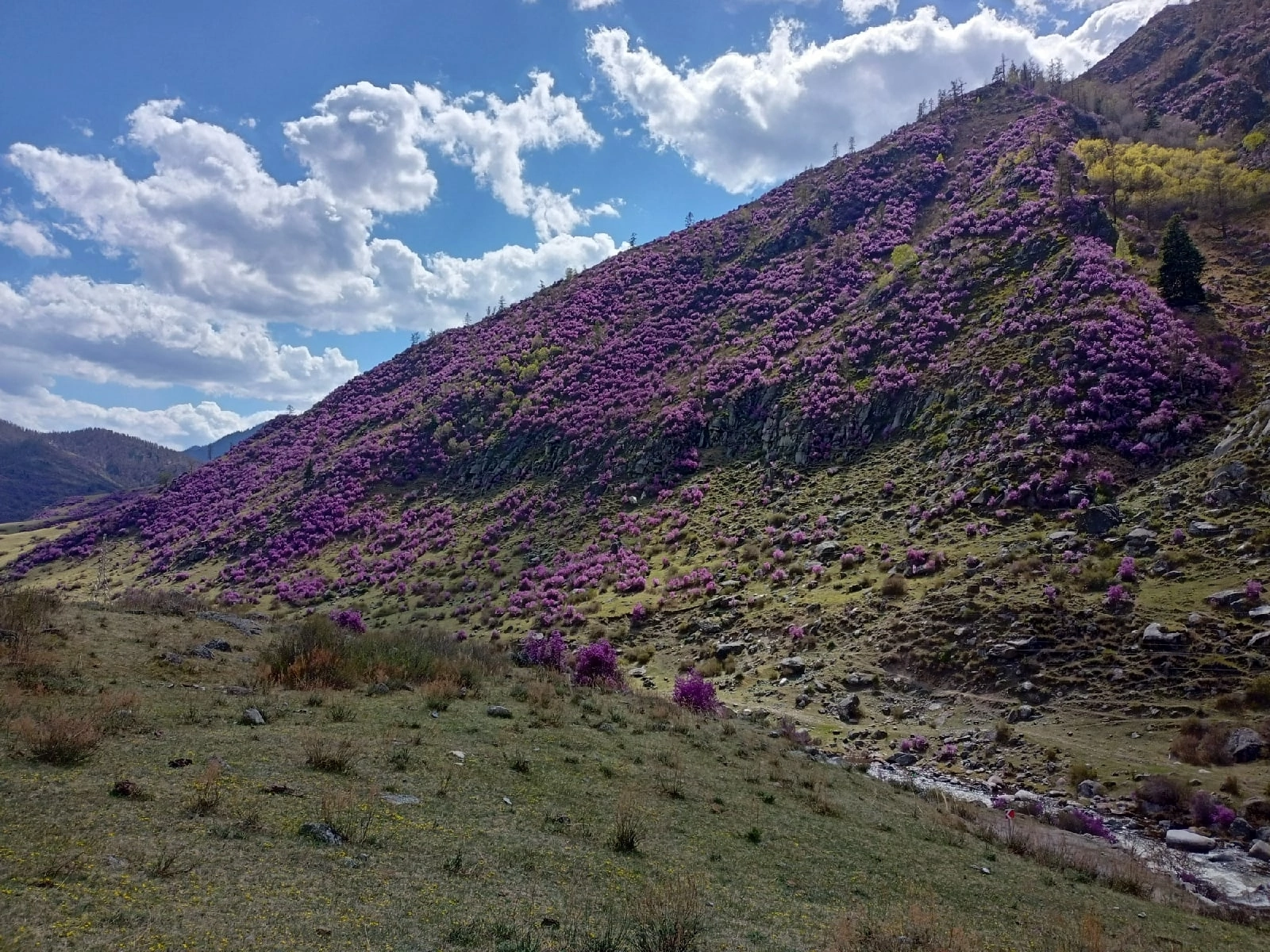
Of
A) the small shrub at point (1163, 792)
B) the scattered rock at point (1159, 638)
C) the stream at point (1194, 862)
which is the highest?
the scattered rock at point (1159, 638)

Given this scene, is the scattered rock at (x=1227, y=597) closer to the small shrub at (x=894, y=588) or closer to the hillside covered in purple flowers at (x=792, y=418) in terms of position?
the hillside covered in purple flowers at (x=792, y=418)

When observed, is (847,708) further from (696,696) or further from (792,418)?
(792,418)

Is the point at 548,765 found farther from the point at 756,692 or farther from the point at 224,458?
the point at 224,458

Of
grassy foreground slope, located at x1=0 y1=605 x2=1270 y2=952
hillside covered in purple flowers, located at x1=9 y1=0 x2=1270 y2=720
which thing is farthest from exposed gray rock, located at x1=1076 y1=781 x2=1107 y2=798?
hillside covered in purple flowers, located at x1=9 y1=0 x2=1270 y2=720

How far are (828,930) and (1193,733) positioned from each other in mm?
17929

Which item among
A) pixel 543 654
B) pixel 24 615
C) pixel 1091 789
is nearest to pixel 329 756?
pixel 24 615

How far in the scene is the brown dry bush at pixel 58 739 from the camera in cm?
878

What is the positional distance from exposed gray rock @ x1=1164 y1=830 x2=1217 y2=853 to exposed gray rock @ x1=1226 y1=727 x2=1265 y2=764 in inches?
138

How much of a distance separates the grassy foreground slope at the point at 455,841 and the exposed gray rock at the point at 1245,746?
21.5ft

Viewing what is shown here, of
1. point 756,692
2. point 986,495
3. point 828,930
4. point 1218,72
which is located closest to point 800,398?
point 986,495

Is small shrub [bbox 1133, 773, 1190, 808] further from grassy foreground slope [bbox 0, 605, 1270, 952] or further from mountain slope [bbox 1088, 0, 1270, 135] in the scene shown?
mountain slope [bbox 1088, 0, 1270, 135]

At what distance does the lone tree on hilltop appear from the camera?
42031 mm

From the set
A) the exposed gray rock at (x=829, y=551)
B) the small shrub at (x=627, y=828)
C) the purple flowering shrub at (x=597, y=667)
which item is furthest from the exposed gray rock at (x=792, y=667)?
the small shrub at (x=627, y=828)

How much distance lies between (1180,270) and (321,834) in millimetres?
55660
